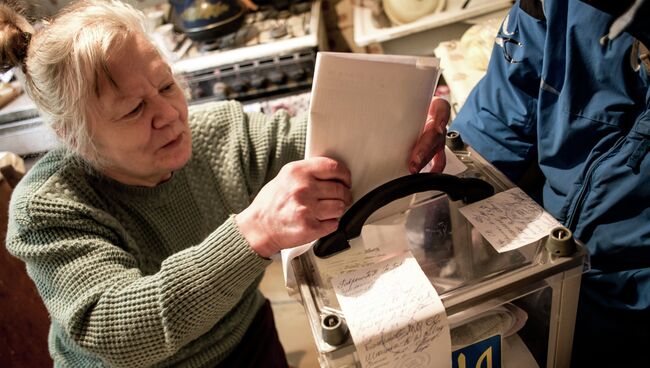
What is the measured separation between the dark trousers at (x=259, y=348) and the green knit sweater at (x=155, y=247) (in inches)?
1.1

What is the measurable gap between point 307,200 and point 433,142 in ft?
0.64

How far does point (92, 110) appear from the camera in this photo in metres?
0.79

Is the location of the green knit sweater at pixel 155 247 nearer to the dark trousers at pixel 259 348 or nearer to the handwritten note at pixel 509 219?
the dark trousers at pixel 259 348

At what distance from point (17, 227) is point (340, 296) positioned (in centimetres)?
55

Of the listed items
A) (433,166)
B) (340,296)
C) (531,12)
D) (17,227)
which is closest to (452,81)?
(531,12)

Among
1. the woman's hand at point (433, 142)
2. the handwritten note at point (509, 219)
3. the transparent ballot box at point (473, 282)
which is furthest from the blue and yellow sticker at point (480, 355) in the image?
the woman's hand at point (433, 142)

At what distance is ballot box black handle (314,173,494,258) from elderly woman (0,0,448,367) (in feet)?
0.05

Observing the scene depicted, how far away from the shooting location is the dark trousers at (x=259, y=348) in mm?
1011

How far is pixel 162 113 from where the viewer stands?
2.74 feet

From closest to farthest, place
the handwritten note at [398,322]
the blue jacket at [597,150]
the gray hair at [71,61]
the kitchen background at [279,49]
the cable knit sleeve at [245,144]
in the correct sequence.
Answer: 1. the handwritten note at [398,322]
2. the blue jacket at [597,150]
3. the gray hair at [71,61]
4. the cable knit sleeve at [245,144]
5. the kitchen background at [279,49]

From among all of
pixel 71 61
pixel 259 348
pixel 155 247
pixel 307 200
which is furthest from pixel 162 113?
pixel 259 348

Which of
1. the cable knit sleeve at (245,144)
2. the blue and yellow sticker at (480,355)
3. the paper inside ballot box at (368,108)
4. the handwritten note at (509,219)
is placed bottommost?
the blue and yellow sticker at (480,355)

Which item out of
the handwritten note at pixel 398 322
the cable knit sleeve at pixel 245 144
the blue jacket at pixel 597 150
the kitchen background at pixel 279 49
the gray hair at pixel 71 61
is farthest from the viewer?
the kitchen background at pixel 279 49

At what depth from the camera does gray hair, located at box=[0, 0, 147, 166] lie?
76 cm
